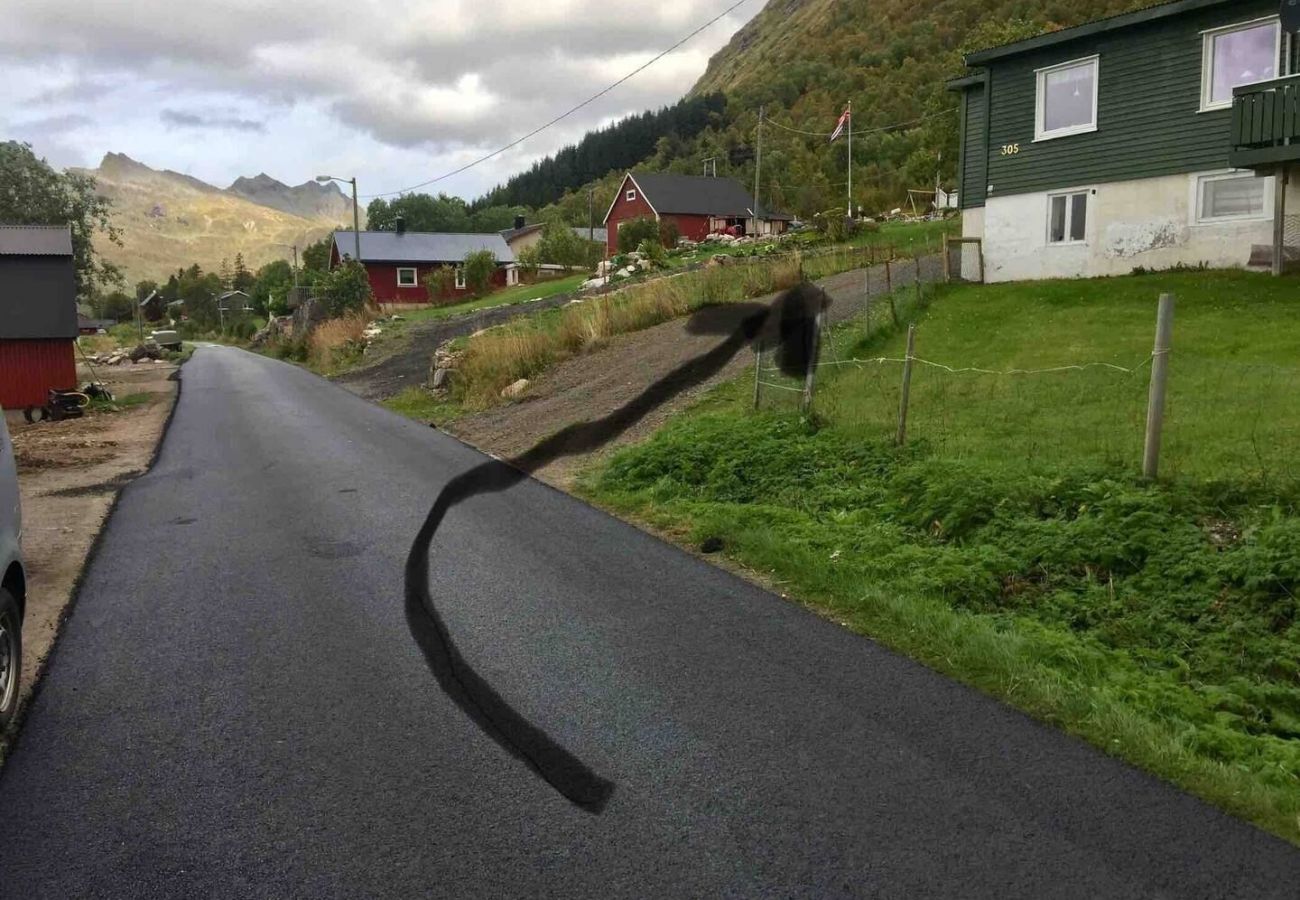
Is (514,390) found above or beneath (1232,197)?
beneath

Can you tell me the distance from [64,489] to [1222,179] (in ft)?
73.0

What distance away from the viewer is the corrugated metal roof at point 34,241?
29.7 m

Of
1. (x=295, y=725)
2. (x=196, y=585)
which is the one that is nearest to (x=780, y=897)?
(x=295, y=725)

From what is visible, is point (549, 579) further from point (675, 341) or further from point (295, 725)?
point (675, 341)

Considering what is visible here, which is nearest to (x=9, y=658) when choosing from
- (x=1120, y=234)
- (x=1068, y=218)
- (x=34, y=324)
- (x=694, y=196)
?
(x=1120, y=234)

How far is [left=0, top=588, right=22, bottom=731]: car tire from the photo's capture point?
17.0 ft

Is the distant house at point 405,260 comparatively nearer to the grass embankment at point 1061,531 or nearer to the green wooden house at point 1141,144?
the green wooden house at point 1141,144

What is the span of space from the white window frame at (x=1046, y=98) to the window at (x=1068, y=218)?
1.46 m

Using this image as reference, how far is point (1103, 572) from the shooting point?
6953 mm

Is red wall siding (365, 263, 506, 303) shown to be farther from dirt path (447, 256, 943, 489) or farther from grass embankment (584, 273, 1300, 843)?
grass embankment (584, 273, 1300, 843)

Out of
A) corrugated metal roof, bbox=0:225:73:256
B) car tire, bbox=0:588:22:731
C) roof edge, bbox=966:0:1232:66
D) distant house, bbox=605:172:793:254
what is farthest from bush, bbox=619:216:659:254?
car tire, bbox=0:588:22:731

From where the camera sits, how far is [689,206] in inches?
3118

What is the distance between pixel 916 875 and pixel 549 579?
4.60m

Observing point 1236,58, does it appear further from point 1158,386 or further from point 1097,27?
point 1158,386
